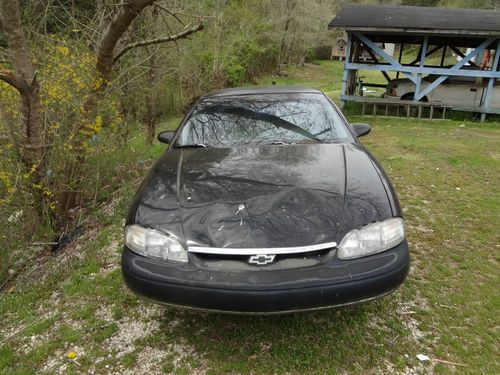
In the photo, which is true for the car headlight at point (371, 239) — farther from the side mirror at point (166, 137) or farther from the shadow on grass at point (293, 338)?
the side mirror at point (166, 137)

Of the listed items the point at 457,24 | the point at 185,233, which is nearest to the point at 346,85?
the point at 457,24

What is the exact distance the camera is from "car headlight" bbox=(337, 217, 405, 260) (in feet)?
6.93

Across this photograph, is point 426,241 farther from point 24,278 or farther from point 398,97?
point 398,97

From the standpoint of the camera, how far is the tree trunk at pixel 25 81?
3.33 metres

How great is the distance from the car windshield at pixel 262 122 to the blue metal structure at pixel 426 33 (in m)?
8.11

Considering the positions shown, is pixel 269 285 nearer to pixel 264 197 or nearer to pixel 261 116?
pixel 264 197

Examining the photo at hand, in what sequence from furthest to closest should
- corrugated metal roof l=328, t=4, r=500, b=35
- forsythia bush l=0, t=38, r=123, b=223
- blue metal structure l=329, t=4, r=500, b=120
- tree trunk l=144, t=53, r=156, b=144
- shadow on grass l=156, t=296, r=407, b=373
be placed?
blue metal structure l=329, t=4, r=500, b=120
corrugated metal roof l=328, t=4, r=500, b=35
tree trunk l=144, t=53, r=156, b=144
forsythia bush l=0, t=38, r=123, b=223
shadow on grass l=156, t=296, r=407, b=373

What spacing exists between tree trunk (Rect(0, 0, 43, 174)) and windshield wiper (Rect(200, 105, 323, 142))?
5.33ft

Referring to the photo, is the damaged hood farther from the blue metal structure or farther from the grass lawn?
the blue metal structure

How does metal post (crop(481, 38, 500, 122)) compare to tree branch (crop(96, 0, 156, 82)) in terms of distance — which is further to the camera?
metal post (crop(481, 38, 500, 122))

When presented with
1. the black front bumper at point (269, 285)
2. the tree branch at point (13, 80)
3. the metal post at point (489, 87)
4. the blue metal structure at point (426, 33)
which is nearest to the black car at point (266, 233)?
the black front bumper at point (269, 285)

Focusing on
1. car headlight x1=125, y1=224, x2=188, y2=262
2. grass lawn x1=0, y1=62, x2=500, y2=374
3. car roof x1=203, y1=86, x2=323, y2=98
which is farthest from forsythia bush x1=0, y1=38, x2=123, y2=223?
car headlight x1=125, y1=224, x2=188, y2=262

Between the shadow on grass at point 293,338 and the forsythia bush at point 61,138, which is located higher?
the forsythia bush at point 61,138

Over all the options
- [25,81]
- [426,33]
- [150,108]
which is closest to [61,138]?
[25,81]
